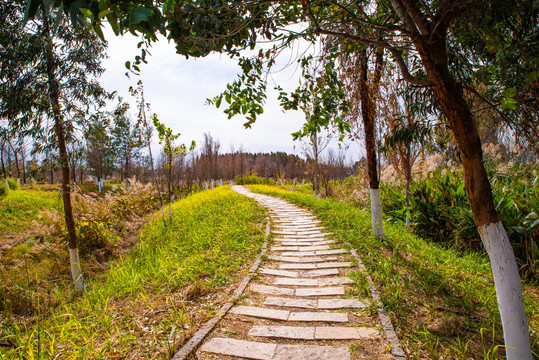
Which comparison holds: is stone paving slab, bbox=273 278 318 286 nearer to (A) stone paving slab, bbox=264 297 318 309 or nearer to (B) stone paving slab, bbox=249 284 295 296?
(B) stone paving slab, bbox=249 284 295 296

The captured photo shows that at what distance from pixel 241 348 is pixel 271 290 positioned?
4.48ft

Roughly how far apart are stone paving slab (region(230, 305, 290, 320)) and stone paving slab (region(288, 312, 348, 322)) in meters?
0.09

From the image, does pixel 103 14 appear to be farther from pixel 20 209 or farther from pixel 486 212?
pixel 20 209

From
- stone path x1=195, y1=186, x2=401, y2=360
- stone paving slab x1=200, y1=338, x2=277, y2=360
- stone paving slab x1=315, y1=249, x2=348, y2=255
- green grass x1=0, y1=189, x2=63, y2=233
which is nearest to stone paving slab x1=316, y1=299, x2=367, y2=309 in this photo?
stone path x1=195, y1=186, x2=401, y2=360

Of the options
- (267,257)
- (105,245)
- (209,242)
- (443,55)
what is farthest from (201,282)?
(105,245)

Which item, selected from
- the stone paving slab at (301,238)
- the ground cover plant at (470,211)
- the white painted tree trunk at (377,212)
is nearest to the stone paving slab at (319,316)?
the white painted tree trunk at (377,212)

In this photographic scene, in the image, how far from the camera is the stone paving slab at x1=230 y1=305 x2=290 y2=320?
3414mm

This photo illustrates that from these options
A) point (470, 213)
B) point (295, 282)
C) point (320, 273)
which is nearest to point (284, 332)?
point (295, 282)

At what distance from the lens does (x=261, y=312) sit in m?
3.51

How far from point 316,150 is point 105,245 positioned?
10.8 m

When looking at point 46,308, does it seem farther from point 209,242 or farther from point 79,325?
point 209,242

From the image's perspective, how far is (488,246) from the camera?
2211 millimetres

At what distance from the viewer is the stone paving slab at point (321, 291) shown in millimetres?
3949

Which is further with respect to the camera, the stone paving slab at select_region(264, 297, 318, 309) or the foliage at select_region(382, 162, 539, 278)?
the foliage at select_region(382, 162, 539, 278)
